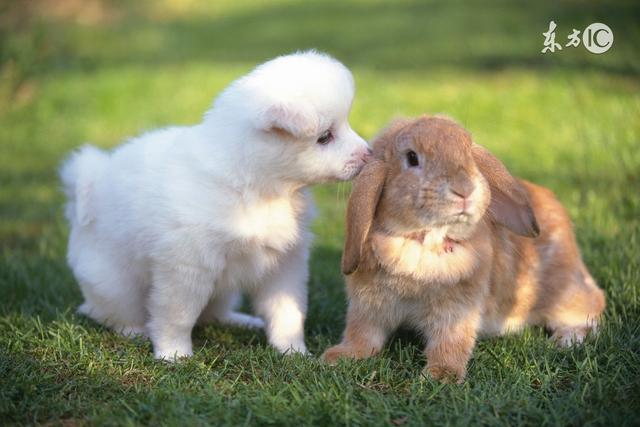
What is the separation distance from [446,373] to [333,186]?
143 inches

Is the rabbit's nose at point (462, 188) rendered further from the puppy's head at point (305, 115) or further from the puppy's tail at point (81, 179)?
the puppy's tail at point (81, 179)

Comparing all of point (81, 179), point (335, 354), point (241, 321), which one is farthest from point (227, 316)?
point (81, 179)

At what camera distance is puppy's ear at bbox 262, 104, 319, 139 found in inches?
129

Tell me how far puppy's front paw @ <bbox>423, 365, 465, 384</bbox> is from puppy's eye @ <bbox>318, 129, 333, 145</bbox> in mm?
1076

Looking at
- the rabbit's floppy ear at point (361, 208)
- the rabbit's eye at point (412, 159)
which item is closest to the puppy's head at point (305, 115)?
the rabbit's floppy ear at point (361, 208)

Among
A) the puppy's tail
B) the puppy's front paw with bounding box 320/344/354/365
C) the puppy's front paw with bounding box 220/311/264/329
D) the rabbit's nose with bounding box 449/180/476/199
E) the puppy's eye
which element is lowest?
the puppy's front paw with bounding box 220/311/264/329

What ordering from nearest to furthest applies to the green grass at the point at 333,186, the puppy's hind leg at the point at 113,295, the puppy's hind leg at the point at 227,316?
the green grass at the point at 333,186 < the puppy's hind leg at the point at 113,295 < the puppy's hind leg at the point at 227,316

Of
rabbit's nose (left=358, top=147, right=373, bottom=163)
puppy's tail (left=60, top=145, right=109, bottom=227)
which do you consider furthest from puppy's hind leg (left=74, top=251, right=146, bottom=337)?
rabbit's nose (left=358, top=147, right=373, bottom=163)

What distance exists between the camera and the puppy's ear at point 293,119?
3.29 meters

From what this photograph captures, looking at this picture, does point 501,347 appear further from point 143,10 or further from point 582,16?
point 143,10

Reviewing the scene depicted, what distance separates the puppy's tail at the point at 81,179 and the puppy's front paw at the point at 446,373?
1.89 m

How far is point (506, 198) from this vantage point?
3.63m

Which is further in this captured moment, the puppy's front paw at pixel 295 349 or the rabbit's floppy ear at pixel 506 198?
the puppy's front paw at pixel 295 349

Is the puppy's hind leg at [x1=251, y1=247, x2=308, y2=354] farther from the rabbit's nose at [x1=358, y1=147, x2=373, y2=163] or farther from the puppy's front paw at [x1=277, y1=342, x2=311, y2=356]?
the rabbit's nose at [x1=358, y1=147, x2=373, y2=163]
